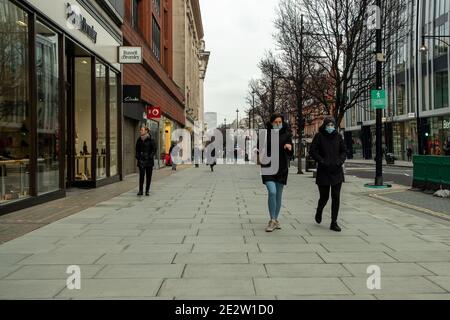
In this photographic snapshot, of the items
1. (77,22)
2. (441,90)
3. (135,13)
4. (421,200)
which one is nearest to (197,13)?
(441,90)

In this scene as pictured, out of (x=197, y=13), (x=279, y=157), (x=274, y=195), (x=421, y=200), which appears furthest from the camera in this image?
(x=197, y=13)

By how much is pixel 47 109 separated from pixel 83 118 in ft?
15.1

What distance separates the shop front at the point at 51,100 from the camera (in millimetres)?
10812

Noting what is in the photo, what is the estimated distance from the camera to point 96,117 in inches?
725

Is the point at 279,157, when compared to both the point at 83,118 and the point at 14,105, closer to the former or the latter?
the point at 14,105

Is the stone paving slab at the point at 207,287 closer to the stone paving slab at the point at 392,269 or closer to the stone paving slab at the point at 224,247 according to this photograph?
the stone paving slab at the point at 392,269

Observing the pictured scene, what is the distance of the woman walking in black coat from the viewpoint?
28.5 ft

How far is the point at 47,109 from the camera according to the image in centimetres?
1308

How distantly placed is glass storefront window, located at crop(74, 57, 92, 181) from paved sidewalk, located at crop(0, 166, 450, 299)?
6749 millimetres

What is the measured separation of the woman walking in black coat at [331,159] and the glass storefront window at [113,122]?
1327 centimetres

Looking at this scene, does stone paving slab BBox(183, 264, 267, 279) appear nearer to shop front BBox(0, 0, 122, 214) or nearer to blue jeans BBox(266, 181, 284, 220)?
blue jeans BBox(266, 181, 284, 220)

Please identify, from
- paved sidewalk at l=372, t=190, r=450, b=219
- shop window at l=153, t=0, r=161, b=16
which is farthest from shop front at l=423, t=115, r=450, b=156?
paved sidewalk at l=372, t=190, r=450, b=219
